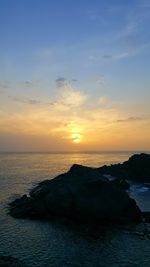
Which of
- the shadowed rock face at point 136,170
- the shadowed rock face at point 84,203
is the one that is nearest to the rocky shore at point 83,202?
the shadowed rock face at point 84,203

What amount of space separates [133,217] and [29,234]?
1579 cm

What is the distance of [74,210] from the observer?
51531 millimetres

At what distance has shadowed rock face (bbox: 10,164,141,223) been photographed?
165ft

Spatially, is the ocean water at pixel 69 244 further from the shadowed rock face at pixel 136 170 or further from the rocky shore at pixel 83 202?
the shadowed rock face at pixel 136 170

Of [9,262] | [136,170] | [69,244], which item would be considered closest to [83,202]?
[69,244]

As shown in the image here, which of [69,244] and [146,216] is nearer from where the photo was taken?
[69,244]

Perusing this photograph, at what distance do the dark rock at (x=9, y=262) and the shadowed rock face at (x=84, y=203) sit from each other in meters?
17.1

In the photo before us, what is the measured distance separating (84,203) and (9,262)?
65.1 feet

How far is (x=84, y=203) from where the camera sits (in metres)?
51.0

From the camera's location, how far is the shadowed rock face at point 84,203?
165 feet

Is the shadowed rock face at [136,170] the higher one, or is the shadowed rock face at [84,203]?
the shadowed rock face at [136,170]

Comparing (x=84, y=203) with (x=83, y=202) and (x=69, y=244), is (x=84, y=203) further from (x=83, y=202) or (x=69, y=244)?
(x=69, y=244)

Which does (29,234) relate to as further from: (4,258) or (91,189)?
(91,189)

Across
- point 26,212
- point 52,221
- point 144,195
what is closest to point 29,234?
point 52,221
